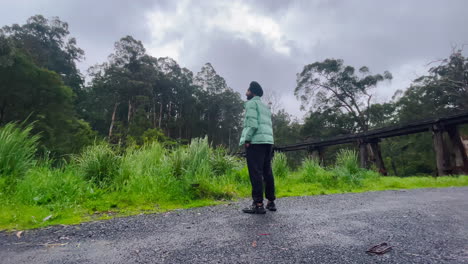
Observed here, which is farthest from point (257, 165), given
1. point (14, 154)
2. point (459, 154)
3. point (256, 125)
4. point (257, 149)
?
point (459, 154)

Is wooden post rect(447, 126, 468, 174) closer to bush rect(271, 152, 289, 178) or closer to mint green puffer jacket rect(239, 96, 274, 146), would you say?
bush rect(271, 152, 289, 178)

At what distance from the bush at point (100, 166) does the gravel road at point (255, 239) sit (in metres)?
1.97

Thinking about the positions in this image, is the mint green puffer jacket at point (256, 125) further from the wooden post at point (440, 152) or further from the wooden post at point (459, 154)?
the wooden post at point (459, 154)

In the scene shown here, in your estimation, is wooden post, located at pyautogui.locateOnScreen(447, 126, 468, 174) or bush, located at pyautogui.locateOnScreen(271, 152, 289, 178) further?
wooden post, located at pyautogui.locateOnScreen(447, 126, 468, 174)

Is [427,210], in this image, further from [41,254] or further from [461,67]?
[461,67]

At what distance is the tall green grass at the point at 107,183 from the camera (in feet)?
10.9

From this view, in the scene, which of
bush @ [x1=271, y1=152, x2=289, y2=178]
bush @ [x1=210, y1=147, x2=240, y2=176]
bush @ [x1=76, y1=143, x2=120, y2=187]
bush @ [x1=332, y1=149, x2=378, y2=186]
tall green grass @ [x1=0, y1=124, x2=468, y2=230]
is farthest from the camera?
bush @ [x1=271, y1=152, x2=289, y2=178]

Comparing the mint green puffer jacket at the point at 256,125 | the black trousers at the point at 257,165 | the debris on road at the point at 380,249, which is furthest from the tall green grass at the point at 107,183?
the debris on road at the point at 380,249

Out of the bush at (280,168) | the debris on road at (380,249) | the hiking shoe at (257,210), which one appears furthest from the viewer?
the bush at (280,168)

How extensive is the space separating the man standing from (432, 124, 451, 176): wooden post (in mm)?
10362

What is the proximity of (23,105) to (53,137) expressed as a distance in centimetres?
368

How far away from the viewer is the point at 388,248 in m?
1.81

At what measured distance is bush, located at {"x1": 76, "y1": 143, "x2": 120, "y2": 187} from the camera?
4718 mm

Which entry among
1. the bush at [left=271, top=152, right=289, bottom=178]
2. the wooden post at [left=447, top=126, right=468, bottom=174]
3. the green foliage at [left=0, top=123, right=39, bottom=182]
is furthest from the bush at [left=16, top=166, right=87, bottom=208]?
the wooden post at [left=447, top=126, right=468, bottom=174]
